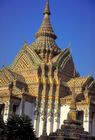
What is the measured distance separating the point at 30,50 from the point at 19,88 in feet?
22.5

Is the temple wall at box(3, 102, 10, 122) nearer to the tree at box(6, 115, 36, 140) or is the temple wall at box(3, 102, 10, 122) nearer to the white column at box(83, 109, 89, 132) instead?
the white column at box(83, 109, 89, 132)

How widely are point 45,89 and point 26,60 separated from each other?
604 cm

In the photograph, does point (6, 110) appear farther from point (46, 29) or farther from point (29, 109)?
point (46, 29)

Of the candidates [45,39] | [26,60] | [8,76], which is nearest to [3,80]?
[8,76]

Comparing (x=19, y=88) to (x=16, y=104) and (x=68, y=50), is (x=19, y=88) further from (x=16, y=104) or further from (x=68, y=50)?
(x=68, y=50)

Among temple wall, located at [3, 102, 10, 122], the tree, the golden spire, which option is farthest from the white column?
the golden spire

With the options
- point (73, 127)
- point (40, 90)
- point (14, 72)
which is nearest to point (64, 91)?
point (40, 90)

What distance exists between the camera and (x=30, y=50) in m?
50.9

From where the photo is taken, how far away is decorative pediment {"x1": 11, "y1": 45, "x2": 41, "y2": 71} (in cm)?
4922

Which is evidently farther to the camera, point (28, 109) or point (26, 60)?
point (26, 60)

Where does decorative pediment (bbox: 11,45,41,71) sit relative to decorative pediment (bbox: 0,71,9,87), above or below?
above

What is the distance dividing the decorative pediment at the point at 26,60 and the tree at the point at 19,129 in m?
19.5

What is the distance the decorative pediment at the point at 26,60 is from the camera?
49219 mm

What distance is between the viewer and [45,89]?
46250 millimetres
